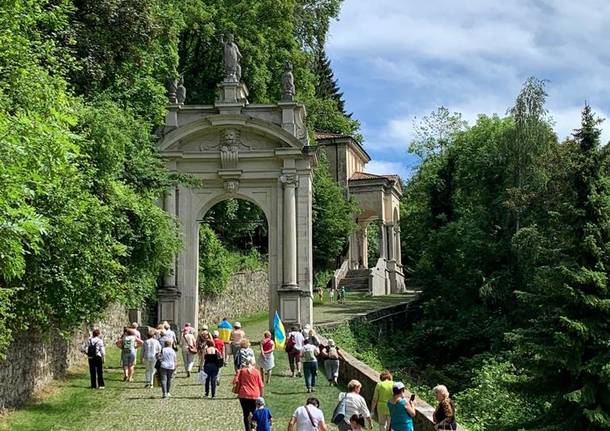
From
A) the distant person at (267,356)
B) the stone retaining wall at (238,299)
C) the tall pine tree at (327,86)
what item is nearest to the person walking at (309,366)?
the distant person at (267,356)

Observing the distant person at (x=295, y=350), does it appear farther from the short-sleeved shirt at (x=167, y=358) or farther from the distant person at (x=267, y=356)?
the short-sleeved shirt at (x=167, y=358)

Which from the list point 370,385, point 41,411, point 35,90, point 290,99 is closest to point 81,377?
point 41,411

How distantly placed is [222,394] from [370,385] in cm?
333

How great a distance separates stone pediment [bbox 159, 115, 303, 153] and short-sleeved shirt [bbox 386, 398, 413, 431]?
670 inches

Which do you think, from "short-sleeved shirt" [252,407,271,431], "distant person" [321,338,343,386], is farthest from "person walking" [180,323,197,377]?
"short-sleeved shirt" [252,407,271,431]

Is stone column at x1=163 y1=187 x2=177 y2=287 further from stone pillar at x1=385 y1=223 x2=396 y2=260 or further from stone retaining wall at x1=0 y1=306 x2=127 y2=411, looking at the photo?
stone pillar at x1=385 y1=223 x2=396 y2=260

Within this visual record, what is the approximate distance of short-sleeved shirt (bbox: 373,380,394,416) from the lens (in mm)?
12688

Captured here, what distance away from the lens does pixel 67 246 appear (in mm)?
15328

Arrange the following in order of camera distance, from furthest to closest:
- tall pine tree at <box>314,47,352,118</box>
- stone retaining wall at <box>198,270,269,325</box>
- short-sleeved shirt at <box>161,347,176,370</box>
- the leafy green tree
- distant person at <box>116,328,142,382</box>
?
tall pine tree at <box>314,47,352,118</box>, the leafy green tree, stone retaining wall at <box>198,270,269,325</box>, distant person at <box>116,328,142,382</box>, short-sleeved shirt at <box>161,347,176,370</box>

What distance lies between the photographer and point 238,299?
121ft

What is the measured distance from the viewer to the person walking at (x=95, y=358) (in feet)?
57.3

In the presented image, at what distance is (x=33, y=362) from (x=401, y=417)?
8.90 meters

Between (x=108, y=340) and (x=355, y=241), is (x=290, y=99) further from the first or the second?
(x=355, y=241)

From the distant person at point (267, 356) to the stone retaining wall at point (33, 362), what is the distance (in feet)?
14.9
